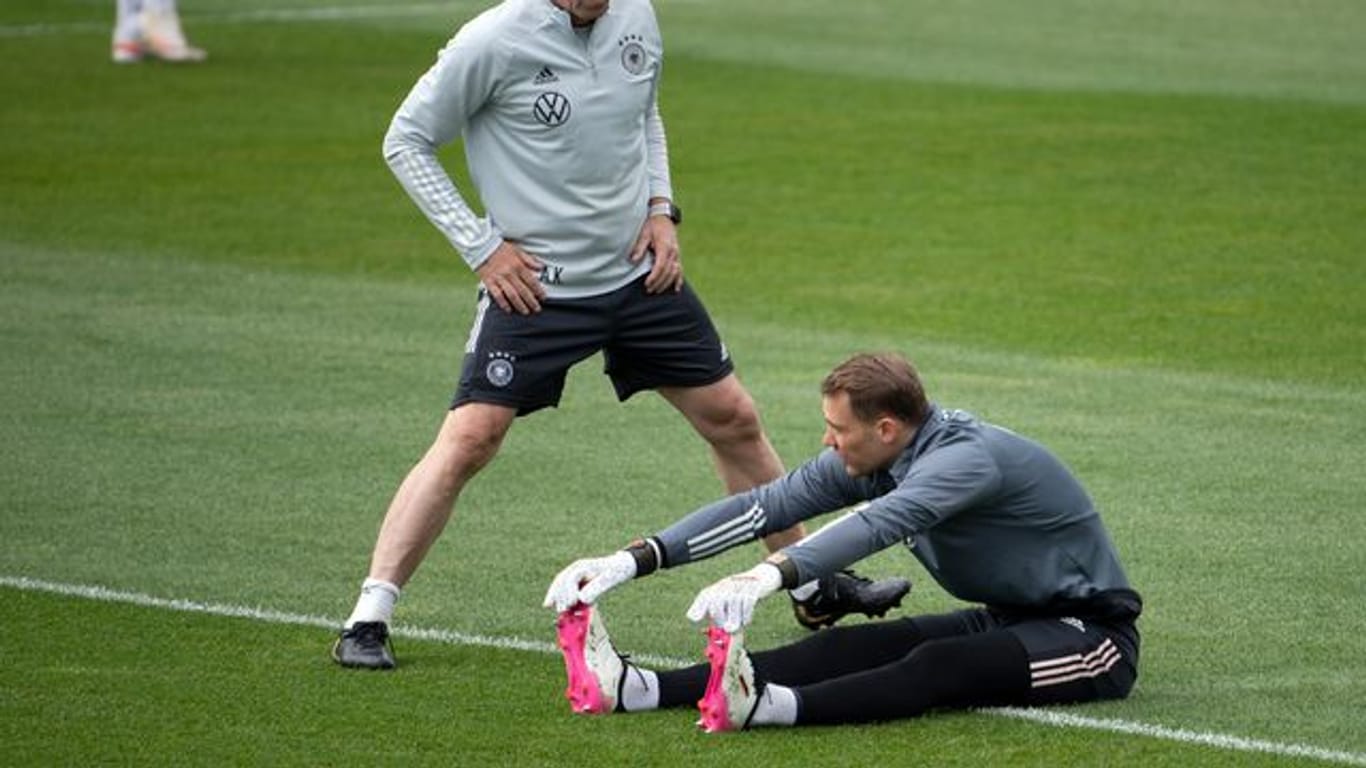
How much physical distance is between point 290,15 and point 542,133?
24.1 meters

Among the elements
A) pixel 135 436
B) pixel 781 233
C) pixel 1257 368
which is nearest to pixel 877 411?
pixel 135 436

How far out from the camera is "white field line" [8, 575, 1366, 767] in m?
8.89

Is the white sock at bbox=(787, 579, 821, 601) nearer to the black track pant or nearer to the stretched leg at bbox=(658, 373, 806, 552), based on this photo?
the stretched leg at bbox=(658, 373, 806, 552)

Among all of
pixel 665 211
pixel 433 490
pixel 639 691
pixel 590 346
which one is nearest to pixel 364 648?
pixel 433 490

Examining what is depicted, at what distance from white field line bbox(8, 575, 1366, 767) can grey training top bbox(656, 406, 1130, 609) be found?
0.41m

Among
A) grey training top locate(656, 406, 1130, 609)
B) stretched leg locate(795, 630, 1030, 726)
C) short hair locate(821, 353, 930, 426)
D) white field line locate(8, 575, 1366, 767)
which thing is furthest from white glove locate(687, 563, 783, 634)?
white field line locate(8, 575, 1366, 767)

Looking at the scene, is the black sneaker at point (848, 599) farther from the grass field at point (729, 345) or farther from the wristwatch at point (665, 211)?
the wristwatch at point (665, 211)

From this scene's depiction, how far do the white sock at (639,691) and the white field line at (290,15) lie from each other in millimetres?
23563

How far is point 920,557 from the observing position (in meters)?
9.56

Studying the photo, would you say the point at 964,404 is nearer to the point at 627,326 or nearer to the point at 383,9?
the point at 627,326

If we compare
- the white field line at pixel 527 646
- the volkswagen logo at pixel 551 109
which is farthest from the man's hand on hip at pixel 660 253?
the white field line at pixel 527 646

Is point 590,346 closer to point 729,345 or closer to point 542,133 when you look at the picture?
point 542,133

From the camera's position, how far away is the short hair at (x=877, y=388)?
9086 mm

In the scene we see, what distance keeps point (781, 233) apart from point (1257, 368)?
5.37 meters
